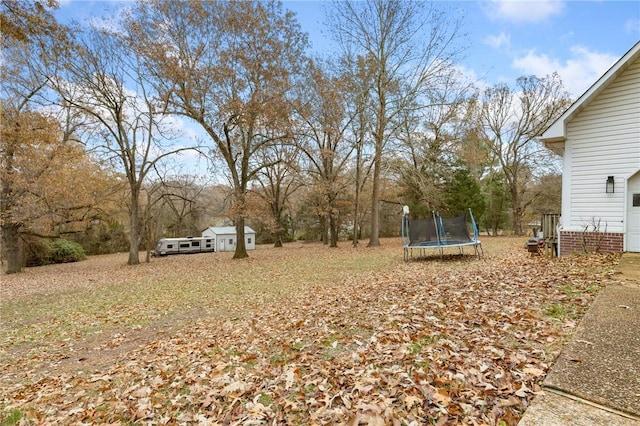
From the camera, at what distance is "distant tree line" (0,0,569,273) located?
531 inches

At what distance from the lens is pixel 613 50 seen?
14.8m

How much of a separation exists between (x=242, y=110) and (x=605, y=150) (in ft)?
41.0

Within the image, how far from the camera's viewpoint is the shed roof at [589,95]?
7.38 metres

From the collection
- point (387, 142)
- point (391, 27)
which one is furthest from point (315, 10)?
point (387, 142)

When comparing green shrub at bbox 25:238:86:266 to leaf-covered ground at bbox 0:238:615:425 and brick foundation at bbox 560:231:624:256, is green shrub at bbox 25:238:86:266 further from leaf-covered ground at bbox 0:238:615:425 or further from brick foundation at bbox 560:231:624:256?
brick foundation at bbox 560:231:624:256

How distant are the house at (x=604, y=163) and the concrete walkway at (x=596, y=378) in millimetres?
5607

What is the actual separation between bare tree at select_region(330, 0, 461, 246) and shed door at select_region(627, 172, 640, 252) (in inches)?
454

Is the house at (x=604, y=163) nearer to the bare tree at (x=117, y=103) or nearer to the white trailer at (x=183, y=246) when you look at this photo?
the bare tree at (x=117, y=103)

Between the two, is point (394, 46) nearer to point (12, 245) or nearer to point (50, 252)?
point (12, 245)

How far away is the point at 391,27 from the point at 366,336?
1816cm

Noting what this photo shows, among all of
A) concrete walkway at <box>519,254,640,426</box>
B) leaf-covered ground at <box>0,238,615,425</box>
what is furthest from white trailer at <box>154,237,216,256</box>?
concrete walkway at <box>519,254,640,426</box>

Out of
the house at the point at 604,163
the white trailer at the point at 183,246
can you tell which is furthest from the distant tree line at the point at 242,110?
the house at the point at 604,163

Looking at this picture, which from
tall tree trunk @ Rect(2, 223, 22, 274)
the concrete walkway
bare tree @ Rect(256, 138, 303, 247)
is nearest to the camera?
the concrete walkway

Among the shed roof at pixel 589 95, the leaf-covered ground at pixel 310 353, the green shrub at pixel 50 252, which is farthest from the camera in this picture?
the green shrub at pixel 50 252
